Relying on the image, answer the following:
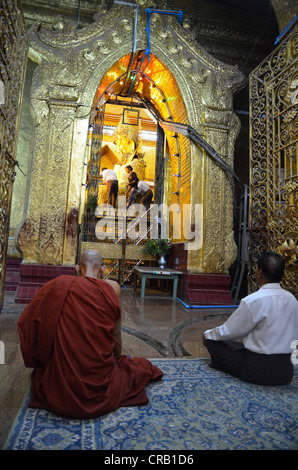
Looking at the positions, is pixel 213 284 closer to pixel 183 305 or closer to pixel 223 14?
pixel 183 305

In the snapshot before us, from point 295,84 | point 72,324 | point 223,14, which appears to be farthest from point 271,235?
point 223,14

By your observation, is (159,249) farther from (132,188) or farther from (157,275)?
(132,188)

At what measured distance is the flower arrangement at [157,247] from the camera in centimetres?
704

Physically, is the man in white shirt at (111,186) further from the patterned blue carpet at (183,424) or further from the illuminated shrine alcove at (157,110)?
the patterned blue carpet at (183,424)

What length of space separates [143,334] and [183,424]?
1.89 meters

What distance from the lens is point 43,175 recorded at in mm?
5879

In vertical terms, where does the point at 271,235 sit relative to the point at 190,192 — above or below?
below

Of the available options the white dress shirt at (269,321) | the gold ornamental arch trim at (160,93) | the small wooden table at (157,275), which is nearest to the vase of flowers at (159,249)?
the small wooden table at (157,275)

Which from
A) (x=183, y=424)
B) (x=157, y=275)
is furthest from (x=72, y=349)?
(x=157, y=275)

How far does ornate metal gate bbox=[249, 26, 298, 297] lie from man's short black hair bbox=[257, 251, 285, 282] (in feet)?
6.54

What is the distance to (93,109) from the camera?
6.56 m

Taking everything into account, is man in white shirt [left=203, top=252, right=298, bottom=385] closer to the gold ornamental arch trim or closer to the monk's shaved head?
the monk's shaved head

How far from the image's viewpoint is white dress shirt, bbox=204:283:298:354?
2.17m

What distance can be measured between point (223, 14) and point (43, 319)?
10377 millimetres
